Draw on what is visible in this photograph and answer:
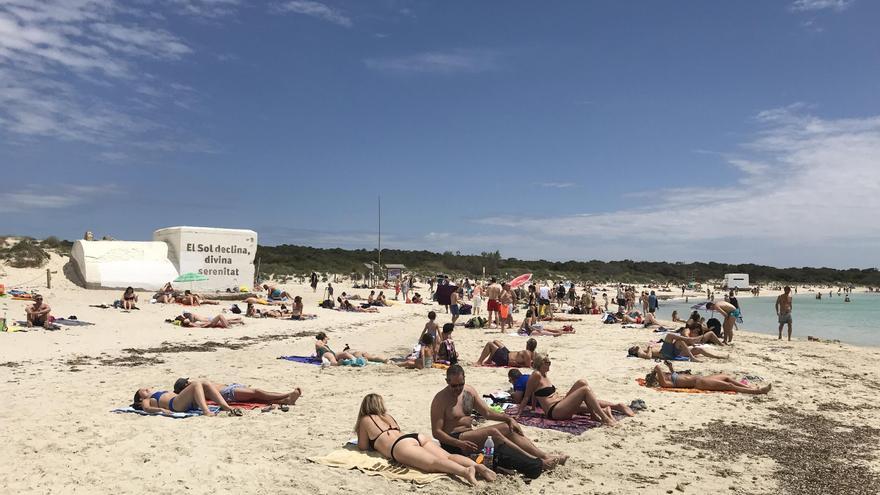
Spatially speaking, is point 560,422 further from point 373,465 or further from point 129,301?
point 129,301

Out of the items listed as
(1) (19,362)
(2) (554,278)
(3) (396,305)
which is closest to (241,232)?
(3) (396,305)

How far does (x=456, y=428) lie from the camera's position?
17.0ft

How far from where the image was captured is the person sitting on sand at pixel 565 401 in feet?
21.4

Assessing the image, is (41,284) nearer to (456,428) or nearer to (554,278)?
(456,428)

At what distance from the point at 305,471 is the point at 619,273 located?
73.5 m

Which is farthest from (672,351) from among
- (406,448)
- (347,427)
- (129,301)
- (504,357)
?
(129,301)

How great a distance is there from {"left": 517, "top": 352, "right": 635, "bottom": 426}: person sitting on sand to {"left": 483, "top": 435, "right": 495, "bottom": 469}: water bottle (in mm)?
1736

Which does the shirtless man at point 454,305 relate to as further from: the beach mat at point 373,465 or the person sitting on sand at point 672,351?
the beach mat at point 373,465

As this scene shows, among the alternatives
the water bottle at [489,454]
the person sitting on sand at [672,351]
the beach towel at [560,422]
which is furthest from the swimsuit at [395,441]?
the person sitting on sand at [672,351]

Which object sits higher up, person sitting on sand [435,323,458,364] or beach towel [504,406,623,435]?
person sitting on sand [435,323,458,364]

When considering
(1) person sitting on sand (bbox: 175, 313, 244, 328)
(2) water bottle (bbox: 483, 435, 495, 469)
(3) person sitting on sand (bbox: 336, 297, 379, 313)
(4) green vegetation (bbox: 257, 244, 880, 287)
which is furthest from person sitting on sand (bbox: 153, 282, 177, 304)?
(4) green vegetation (bbox: 257, 244, 880, 287)

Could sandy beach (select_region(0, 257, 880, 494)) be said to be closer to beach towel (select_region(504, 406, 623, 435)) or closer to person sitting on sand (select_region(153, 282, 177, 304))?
beach towel (select_region(504, 406, 623, 435))

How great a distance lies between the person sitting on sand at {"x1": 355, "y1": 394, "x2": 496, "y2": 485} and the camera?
4711mm

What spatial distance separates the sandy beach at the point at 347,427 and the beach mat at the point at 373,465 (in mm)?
65
